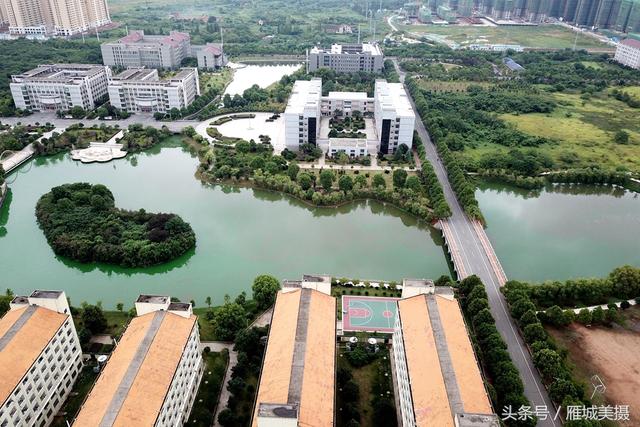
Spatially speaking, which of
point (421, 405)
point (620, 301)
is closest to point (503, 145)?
point (620, 301)

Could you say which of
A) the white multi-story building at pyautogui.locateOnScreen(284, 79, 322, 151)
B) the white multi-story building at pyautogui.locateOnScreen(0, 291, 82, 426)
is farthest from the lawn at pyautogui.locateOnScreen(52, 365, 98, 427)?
the white multi-story building at pyautogui.locateOnScreen(284, 79, 322, 151)

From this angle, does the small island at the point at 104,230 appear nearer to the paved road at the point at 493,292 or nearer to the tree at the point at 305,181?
the tree at the point at 305,181

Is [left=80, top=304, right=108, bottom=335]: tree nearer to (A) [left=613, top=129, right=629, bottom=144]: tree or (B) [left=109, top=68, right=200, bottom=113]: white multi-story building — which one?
(B) [left=109, top=68, right=200, bottom=113]: white multi-story building

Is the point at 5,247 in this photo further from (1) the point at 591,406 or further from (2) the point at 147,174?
(1) the point at 591,406

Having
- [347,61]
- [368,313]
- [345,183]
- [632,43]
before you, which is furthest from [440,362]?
[632,43]

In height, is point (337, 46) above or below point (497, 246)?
above
